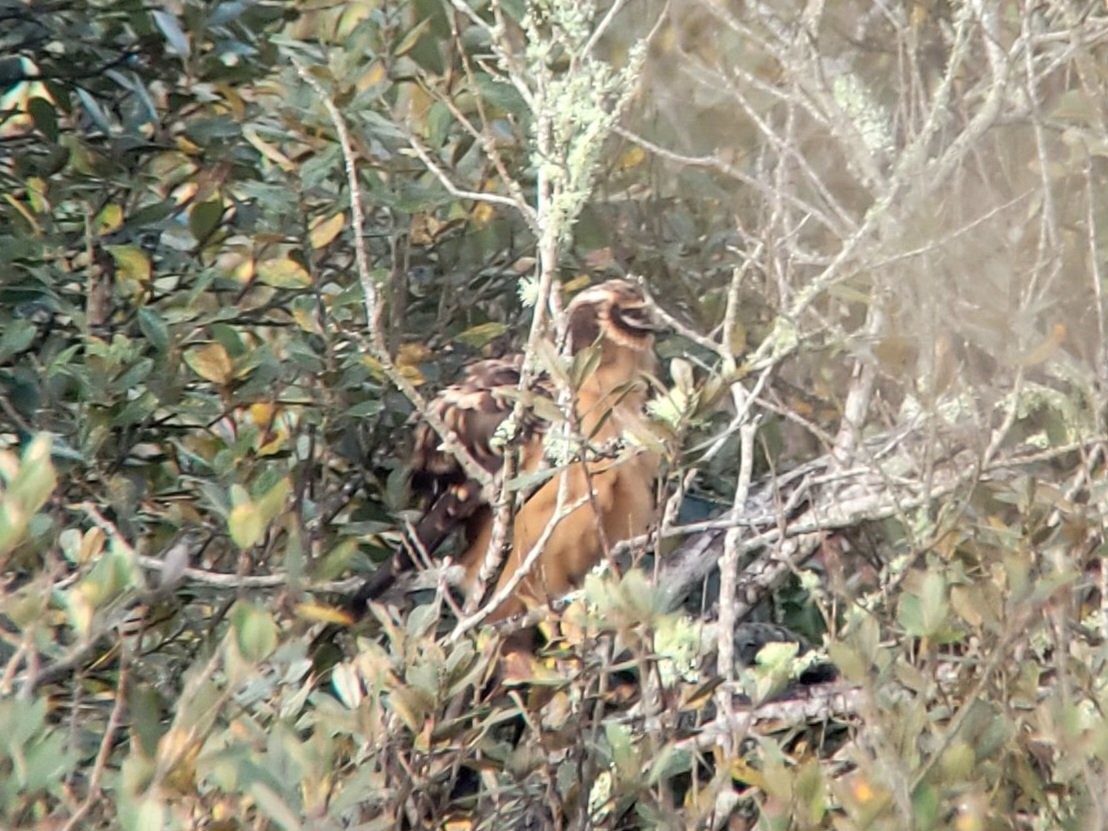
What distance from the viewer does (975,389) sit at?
3.07 m

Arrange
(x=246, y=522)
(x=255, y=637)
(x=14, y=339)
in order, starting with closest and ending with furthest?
(x=255, y=637)
(x=246, y=522)
(x=14, y=339)

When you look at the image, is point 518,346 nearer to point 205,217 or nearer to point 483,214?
point 483,214

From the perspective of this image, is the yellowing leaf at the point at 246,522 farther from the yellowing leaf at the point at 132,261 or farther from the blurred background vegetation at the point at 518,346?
the yellowing leaf at the point at 132,261

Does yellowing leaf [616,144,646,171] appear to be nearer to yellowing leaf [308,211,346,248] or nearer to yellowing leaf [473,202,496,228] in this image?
yellowing leaf [473,202,496,228]

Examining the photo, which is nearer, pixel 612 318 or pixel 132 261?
pixel 132 261

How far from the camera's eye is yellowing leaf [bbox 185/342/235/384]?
3.45 meters

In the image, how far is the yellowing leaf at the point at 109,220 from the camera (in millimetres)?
3783

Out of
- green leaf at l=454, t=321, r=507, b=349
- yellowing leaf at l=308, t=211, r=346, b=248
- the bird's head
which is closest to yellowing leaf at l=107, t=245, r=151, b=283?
yellowing leaf at l=308, t=211, r=346, b=248

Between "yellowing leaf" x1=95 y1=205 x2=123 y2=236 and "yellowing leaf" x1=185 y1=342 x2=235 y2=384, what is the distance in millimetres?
459

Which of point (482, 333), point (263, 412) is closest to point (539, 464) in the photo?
point (482, 333)

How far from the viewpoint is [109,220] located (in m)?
3.80

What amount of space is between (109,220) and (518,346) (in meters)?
1.00

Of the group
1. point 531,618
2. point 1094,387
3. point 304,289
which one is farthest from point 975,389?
point 304,289

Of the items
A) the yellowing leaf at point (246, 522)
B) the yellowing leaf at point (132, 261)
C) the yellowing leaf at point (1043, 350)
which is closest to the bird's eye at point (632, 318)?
the yellowing leaf at point (132, 261)
